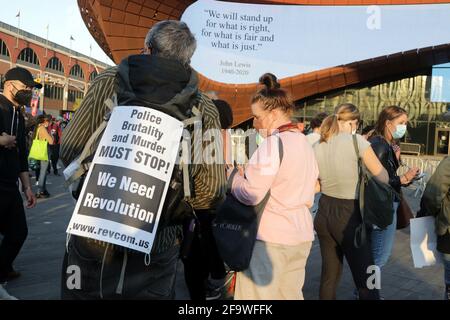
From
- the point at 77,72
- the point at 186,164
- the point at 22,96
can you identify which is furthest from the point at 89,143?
the point at 77,72

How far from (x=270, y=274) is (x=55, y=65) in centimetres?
7211

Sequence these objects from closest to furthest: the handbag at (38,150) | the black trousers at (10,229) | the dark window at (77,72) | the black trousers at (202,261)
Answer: the black trousers at (202,261) → the black trousers at (10,229) → the handbag at (38,150) → the dark window at (77,72)

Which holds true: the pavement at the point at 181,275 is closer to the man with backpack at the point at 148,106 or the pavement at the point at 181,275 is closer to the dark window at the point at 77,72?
the man with backpack at the point at 148,106

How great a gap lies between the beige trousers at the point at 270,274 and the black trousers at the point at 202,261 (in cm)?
95

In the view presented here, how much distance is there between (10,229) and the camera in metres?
4.06

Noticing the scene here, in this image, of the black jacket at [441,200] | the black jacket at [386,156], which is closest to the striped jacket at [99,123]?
the black jacket at [441,200]

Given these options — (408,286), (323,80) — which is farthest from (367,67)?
(408,286)

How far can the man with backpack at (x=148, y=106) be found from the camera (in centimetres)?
188

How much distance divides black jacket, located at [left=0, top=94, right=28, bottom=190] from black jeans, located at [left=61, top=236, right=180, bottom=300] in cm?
233

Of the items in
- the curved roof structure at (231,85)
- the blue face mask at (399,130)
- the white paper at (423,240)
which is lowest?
the white paper at (423,240)

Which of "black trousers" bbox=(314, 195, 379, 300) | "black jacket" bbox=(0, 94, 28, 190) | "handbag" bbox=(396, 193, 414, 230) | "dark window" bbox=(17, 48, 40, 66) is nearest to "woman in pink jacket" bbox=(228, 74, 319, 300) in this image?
"black trousers" bbox=(314, 195, 379, 300)

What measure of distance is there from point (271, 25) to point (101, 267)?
27554mm

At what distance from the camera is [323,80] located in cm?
2867
